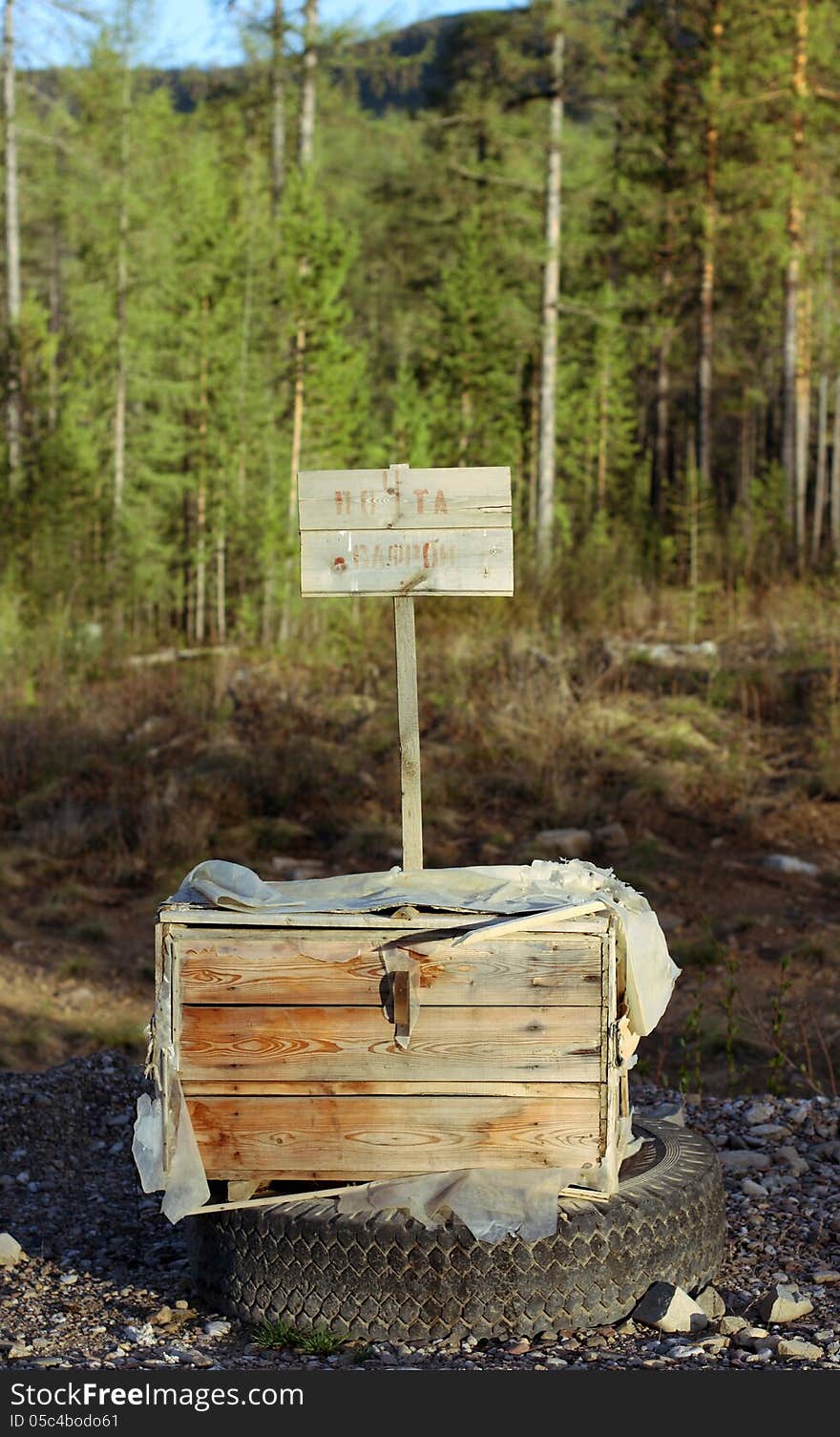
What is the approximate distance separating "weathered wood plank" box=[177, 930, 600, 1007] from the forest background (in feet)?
7.54

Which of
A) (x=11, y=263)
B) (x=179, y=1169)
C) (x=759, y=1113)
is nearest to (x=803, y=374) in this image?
(x=11, y=263)

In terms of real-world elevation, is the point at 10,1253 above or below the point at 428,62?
below

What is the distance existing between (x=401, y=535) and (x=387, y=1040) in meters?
1.39

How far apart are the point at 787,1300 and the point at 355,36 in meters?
26.0

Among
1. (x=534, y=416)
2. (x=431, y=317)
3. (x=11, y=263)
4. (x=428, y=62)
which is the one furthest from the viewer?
(x=431, y=317)

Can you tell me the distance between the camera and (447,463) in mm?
24938

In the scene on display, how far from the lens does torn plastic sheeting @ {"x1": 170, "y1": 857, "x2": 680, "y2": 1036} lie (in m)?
3.59

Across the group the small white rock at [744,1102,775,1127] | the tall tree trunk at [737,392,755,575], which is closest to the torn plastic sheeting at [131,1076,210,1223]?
the small white rock at [744,1102,775,1127]

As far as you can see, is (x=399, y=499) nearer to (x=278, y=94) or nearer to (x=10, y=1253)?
(x=10, y=1253)

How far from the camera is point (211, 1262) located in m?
3.77

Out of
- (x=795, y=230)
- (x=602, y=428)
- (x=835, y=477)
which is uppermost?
(x=795, y=230)

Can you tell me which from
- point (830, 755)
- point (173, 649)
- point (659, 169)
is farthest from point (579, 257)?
point (830, 755)

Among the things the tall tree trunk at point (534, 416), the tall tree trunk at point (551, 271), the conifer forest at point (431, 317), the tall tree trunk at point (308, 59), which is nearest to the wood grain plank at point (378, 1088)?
the conifer forest at point (431, 317)

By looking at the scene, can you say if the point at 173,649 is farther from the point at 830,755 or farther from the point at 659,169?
the point at 659,169
